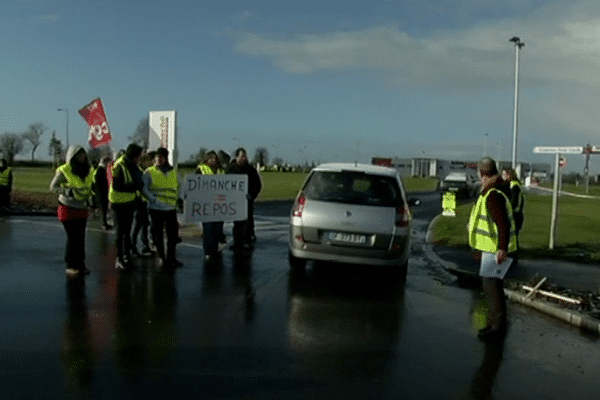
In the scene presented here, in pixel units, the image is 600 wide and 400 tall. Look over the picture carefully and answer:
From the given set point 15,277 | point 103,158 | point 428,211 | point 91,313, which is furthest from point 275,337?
point 428,211

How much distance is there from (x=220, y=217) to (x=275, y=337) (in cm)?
549

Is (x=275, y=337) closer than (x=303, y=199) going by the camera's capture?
Yes

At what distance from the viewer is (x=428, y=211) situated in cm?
2784

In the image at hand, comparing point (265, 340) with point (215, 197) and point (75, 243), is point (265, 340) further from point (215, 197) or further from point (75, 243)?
point (215, 197)

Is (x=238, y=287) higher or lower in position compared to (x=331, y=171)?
lower

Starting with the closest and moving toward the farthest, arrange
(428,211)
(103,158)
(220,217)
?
(220,217) → (103,158) → (428,211)

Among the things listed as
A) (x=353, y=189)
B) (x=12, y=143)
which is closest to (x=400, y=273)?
(x=353, y=189)

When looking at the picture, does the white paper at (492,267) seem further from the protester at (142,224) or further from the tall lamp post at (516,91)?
the tall lamp post at (516,91)

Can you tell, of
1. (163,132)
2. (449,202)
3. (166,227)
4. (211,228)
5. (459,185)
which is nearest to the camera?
(166,227)

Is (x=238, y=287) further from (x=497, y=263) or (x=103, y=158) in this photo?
(x=103, y=158)

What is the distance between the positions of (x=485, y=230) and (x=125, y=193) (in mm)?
5473

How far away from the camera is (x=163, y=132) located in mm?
14102

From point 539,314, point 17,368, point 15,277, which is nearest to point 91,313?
point 17,368

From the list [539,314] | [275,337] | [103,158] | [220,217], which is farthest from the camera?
[103,158]
